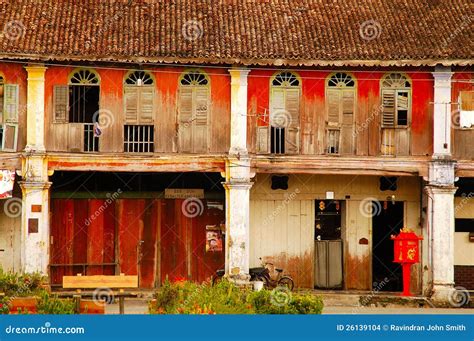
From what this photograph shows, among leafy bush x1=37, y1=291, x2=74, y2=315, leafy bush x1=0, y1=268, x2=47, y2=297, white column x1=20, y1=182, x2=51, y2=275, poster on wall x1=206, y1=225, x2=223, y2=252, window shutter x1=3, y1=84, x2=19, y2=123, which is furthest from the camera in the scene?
poster on wall x1=206, y1=225, x2=223, y2=252

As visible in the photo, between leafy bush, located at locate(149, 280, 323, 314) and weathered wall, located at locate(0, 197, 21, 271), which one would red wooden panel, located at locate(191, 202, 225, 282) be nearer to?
weathered wall, located at locate(0, 197, 21, 271)

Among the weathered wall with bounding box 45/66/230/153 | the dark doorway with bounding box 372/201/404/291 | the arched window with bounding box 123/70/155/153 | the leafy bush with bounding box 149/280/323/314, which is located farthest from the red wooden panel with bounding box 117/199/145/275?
the leafy bush with bounding box 149/280/323/314

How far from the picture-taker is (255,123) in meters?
27.9

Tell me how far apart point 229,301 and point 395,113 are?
34.5 feet

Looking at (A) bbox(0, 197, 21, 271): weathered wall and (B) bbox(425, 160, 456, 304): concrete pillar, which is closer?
(B) bbox(425, 160, 456, 304): concrete pillar

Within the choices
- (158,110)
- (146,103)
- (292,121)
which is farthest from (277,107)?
(146,103)

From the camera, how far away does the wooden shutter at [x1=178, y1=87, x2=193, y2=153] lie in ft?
91.4

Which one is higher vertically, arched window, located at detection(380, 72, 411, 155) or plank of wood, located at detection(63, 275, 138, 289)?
arched window, located at detection(380, 72, 411, 155)

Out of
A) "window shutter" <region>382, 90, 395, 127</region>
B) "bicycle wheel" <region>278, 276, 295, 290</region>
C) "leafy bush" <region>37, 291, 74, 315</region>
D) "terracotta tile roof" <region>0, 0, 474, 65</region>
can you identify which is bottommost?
"bicycle wheel" <region>278, 276, 295, 290</region>

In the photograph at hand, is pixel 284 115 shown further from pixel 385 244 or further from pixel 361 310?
pixel 361 310

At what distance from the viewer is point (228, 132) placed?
91.4ft

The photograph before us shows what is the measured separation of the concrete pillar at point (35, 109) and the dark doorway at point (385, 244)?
8.88 metres

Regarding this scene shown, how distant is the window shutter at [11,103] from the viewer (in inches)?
1080

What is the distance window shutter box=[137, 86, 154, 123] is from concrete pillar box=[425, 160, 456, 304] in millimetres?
6992
